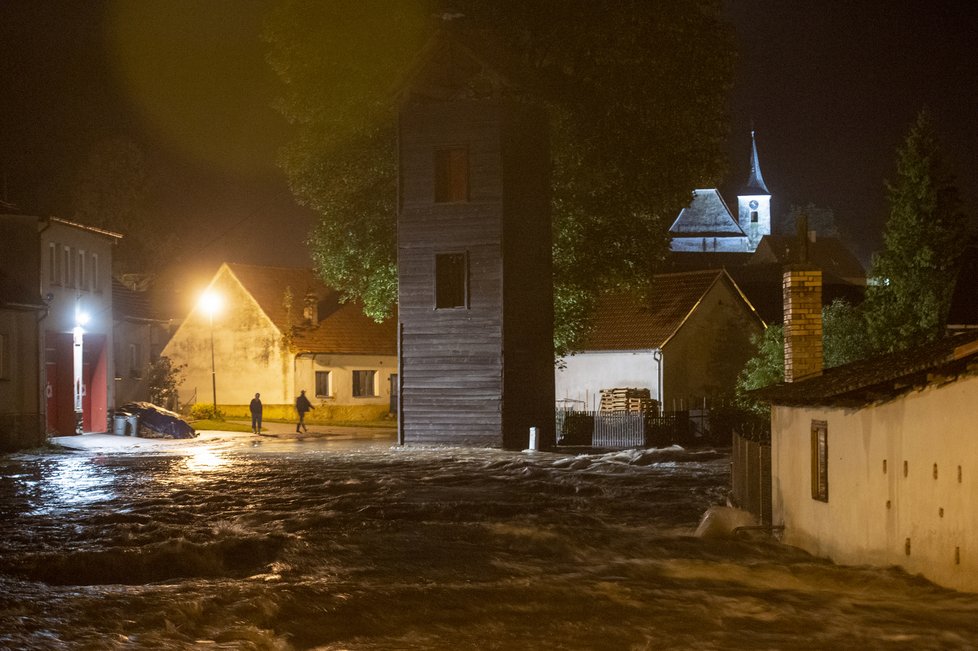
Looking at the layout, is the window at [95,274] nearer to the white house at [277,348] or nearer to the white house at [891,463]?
the white house at [277,348]

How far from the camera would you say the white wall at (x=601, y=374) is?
5418 centimetres

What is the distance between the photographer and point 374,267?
4531 cm

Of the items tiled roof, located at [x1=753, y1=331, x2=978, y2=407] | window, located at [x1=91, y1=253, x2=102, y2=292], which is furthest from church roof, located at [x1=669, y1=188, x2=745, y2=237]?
tiled roof, located at [x1=753, y1=331, x2=978, y2=407]

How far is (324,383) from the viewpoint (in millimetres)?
63188

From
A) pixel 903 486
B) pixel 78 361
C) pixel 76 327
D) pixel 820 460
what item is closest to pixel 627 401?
pixel 78 361

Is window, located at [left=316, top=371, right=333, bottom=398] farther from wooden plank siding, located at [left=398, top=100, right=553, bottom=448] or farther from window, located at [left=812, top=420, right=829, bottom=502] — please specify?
window, located at [left=812, top=420, right=829, bottom=502]

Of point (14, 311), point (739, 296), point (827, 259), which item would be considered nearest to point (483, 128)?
point (14, 311)

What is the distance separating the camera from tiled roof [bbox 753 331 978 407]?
44.0ft

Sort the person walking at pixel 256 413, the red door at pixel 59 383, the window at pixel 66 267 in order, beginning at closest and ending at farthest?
the window at pixel 66 267 → the red door at pixel 59 383 → the person walking at pixel 256 413

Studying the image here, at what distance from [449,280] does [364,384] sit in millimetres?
24365

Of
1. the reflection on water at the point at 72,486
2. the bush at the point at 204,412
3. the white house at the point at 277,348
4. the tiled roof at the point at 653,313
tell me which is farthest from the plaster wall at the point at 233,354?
the reflection on water at the point at 72,486

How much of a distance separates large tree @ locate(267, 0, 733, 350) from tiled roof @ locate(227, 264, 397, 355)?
1873 centimetres

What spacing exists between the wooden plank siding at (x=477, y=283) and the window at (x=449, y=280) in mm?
240

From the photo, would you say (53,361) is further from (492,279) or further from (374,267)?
(492,279)
